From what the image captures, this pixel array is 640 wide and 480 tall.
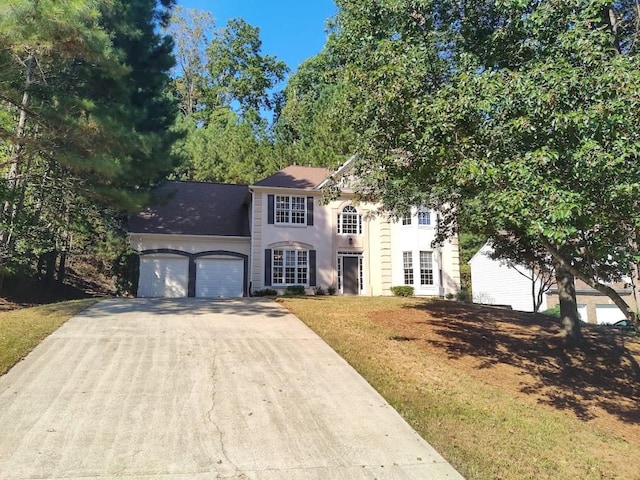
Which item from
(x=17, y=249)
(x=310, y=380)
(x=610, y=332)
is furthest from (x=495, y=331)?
(x=17, y=249)

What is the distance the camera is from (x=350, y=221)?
79.3ft

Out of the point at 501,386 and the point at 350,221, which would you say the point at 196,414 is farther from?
the point at 350,221

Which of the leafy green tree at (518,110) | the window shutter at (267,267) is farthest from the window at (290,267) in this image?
the leafy green tree at (518,110)

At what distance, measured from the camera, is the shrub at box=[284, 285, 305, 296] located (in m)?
22.1

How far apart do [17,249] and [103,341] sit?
7.93m

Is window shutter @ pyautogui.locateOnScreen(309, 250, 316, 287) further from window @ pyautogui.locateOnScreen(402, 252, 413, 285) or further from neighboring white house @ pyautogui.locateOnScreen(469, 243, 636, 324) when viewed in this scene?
neighboring white house @ pyautogui.locateOnScreen(469, 243, 636, 324)

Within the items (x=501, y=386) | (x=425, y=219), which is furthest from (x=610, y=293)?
(x=425, y=219)

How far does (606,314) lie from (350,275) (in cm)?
1695

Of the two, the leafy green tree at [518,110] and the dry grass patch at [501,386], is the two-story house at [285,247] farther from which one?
the leafy green tree at [518,110]

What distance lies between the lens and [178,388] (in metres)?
7.25

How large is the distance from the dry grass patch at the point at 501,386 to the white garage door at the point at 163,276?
9.40m

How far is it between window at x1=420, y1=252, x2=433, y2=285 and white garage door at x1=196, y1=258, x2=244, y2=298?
879cm

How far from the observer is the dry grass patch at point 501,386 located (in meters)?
5.98

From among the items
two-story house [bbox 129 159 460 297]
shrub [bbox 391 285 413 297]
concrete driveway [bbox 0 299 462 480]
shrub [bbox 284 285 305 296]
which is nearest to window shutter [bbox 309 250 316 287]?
two-story house [bbox 129 159 460 297]
